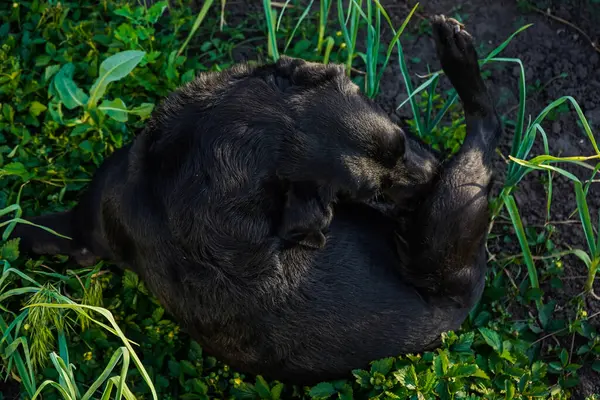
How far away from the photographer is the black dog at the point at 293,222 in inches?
101

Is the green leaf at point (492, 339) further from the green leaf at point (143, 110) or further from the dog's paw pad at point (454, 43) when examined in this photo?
the green leaf at point (143, 110)

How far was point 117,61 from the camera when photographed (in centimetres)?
343

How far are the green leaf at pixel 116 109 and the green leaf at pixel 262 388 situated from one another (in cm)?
145

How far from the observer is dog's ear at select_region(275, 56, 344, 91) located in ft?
8.70

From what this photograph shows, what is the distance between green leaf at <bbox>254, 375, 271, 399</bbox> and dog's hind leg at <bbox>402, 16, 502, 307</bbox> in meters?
0.80

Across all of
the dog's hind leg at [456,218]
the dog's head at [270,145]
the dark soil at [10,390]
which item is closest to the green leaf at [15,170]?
the dark soil at [10,390]

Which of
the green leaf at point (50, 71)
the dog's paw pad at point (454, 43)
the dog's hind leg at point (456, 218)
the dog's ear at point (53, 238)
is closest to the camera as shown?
the dog's hind leg at point (456, 218)

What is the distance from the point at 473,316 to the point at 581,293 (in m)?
0.58

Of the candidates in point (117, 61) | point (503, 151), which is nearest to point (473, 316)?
point (503, 151)

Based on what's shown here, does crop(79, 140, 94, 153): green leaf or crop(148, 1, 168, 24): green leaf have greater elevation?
crop(148, 1, 168, 24): green leaf

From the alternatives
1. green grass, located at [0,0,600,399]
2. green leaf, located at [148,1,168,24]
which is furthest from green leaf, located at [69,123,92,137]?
green leaf, located at [148,1,168,24]

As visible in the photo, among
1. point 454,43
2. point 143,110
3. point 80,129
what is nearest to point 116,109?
point 143,110

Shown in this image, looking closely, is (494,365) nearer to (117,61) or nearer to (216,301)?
(216,301)

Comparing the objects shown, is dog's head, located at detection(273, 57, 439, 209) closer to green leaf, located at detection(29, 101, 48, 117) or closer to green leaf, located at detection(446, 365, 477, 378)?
green leaf, located at detection(446, 365, 477, 378)
